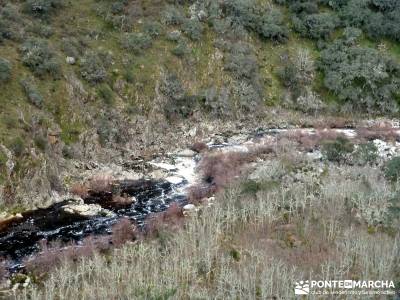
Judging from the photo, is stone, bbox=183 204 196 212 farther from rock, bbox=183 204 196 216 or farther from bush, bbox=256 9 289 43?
bush, bbox=256 9 289 43

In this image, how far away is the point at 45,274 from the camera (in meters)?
36.1

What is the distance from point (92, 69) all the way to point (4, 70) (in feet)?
40.9

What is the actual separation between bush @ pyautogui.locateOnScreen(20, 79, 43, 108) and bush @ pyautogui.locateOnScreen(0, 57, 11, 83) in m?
1.83

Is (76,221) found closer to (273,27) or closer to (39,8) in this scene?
(39,8)

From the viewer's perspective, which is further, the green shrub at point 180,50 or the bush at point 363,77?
the bush at point 363,77

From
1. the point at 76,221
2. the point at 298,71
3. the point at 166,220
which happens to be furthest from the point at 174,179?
the point at 298,71

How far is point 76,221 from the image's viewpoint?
46.6 metres

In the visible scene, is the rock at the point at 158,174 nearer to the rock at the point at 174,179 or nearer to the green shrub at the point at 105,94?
the rock at the point at 174,179

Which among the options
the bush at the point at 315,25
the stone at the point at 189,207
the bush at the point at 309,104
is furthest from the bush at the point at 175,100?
the bush at the point at 315,25

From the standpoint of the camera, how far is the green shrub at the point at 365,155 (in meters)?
56.6

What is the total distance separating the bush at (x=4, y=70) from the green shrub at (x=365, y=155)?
1536 inches

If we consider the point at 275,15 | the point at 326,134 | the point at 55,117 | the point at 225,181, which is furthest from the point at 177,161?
the point at 275,15

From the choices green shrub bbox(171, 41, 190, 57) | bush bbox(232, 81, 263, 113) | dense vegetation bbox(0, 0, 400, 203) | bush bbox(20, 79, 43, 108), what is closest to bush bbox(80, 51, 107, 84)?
dense vegetation bbox(0, 0, 400, 203)

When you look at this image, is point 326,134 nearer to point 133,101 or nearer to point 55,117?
point 133,101
